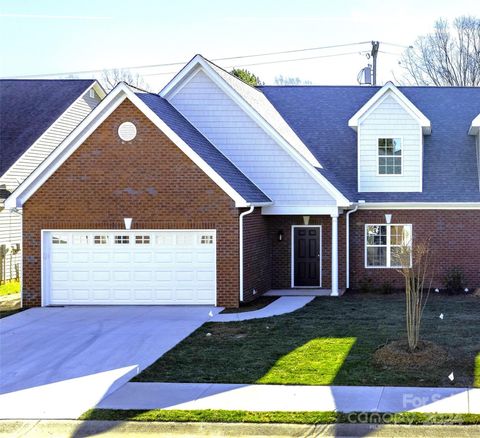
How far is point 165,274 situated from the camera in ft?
61.4

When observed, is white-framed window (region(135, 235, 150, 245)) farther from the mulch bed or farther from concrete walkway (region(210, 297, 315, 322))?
the mulch bed

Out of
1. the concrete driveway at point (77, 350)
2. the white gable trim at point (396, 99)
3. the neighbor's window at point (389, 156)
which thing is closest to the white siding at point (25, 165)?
the concrete driveway at point (77, 350)

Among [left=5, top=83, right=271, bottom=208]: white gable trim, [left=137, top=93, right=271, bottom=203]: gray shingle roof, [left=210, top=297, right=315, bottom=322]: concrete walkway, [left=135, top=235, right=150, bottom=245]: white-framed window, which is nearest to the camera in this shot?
[left=210, top=297, right=315, bottom=322]: concrete walkway

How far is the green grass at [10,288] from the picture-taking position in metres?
23.0

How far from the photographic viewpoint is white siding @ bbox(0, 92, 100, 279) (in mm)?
25759

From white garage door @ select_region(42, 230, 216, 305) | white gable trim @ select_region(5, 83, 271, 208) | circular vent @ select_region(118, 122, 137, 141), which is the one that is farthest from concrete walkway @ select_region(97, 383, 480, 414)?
circular vent @ select_region(118, 122, 137, 141)

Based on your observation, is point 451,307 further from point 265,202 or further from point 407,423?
point 407,423

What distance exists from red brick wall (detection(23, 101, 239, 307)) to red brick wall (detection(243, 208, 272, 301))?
566 mm

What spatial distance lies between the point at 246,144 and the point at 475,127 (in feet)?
→ 24.8

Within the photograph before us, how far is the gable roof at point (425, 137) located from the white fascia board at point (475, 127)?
27 centimetres

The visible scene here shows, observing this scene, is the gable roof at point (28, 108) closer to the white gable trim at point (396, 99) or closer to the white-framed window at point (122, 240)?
the white-framed window at point (122, 240)

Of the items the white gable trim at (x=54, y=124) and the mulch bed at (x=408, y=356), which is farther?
the white gable trim at (x=54, y=124)

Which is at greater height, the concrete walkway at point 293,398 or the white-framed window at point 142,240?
the white-framed window at point 142,240

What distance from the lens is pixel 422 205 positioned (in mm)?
21578
